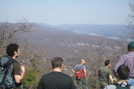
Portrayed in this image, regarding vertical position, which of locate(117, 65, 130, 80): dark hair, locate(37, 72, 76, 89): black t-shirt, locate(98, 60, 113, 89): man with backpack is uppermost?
locate(117, 65, 130, 80): dark hair

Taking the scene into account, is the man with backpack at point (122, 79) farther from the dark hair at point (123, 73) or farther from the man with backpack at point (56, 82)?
the man with backpack at point (56, 82)

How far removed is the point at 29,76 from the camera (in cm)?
746

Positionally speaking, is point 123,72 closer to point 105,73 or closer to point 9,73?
point 9,73

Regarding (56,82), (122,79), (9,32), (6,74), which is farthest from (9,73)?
(9,32)

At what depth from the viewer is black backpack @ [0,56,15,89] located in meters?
2.80

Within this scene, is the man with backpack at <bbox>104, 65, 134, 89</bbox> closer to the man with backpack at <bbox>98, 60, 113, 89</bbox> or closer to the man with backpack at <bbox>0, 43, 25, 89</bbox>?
the man with backpack at <bbox>0, 43, 25, 89</bbox>

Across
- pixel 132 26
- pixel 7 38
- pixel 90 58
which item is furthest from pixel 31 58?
pixel 132 26

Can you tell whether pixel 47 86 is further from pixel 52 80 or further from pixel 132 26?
pixel 132 26

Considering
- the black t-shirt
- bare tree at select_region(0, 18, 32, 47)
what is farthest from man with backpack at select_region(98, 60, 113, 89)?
bare tree at select_region(0, 18, 32, 47)

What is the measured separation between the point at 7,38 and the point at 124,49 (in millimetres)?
18472

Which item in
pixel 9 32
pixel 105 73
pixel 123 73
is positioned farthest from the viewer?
pixel 9 32

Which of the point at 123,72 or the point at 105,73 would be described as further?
the point at 105,73

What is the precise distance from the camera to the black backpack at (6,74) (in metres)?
2.80

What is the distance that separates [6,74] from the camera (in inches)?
110
